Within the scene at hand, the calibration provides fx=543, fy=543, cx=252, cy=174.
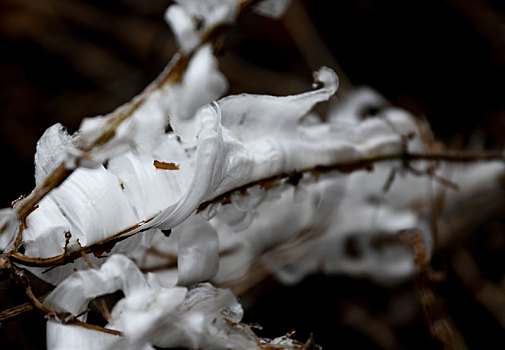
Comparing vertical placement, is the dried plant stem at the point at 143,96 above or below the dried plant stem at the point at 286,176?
above

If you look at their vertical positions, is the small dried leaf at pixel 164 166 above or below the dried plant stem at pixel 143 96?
below

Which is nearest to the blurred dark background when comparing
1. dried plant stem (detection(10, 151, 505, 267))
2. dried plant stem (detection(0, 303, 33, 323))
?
dried plant stem (detection(10, 151, 505, 267))

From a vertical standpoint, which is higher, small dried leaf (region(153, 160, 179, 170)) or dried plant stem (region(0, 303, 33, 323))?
small dried leaf (region(153, 160, 179, 170))

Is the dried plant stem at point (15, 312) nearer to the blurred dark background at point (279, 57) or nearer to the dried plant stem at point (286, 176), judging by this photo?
the dried plant stem at point (286, 176)

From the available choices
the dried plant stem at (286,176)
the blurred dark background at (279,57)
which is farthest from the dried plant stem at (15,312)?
the blurred dark background at (279,57)

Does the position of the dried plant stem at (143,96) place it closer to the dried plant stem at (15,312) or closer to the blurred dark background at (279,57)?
the dried plant stem at (15,312)

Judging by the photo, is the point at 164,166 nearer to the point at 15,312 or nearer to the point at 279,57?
the point at 15,312

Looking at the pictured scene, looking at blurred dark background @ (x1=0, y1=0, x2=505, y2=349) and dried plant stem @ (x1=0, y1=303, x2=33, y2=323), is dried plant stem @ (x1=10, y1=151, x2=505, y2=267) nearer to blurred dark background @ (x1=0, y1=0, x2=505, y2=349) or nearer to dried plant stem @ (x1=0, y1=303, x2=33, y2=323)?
dried plant stem @ (x1=0, y1=303, x2=33, y2=323)

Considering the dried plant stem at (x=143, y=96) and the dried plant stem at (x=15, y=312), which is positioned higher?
the dried plant stem at (x=143, y=96)

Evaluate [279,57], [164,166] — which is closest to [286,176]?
[164,166]

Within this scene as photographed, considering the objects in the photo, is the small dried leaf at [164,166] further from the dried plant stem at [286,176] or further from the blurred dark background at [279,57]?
the blurred dark background at [279,57]

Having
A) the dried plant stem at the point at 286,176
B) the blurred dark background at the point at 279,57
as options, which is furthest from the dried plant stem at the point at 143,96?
the blurred dark background at the point at 279,57

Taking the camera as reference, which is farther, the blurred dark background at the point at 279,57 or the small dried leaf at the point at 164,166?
the blurred dark background at the point at 279,57
